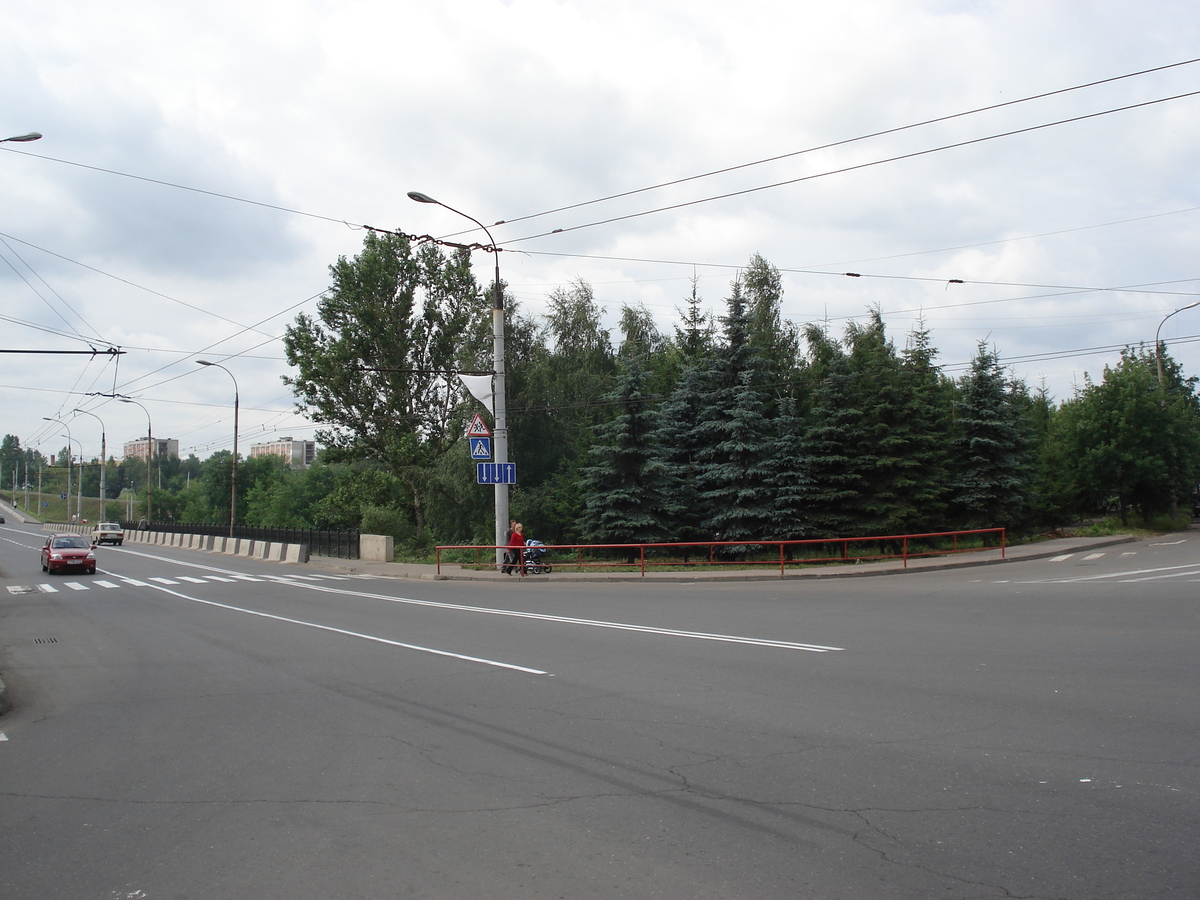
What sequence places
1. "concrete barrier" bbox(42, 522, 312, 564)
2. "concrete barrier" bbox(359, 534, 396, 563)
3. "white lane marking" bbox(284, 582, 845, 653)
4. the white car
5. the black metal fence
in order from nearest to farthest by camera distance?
"white lane marking" bbox(284, 582, 845, 653), "concrete barrier" bbox(359, 534, 396, 563), "concrete barrier" bbox(42, 522, 312, 564), the black metal fence, the white car

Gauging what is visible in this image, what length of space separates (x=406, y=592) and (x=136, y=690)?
12.4m

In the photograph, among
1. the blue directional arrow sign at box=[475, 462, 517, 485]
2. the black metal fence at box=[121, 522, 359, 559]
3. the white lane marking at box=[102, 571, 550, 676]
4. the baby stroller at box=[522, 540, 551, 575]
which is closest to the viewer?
the white lane marking at box=[102, 571, 550, 676]

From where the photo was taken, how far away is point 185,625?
15.5 meters

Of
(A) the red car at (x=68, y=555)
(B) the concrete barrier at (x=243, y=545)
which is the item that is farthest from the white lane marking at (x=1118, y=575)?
(A) the red car at (x=68, y=555)

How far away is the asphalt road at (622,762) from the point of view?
416 centimetres

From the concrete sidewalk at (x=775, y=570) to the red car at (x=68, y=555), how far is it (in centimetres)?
1046

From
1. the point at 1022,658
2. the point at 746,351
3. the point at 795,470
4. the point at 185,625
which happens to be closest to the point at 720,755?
the point at 1022,658

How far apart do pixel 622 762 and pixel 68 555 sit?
109 feet

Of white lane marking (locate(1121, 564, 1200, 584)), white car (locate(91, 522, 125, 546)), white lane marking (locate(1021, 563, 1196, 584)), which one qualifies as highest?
white lane marking (locate(1121, 564, 1200, 584))

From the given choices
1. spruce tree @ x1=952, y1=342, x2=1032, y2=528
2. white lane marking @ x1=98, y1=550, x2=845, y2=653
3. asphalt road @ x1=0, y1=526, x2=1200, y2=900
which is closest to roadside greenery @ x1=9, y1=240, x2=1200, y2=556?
spruce tree @ x1=952, y1=342, x2=1032, y2=528

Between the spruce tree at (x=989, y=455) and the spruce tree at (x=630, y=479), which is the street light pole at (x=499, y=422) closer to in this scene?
the spruce tree at (x=630, y=479)

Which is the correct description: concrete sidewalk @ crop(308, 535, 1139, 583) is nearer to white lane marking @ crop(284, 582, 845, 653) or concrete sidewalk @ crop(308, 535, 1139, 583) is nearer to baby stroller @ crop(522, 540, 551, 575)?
baby stroller @ crop(522, 540, 551, 575)

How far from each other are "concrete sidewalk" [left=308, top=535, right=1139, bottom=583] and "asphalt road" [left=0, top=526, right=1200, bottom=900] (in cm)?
844

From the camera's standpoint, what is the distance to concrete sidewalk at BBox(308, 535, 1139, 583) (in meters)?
21.8
